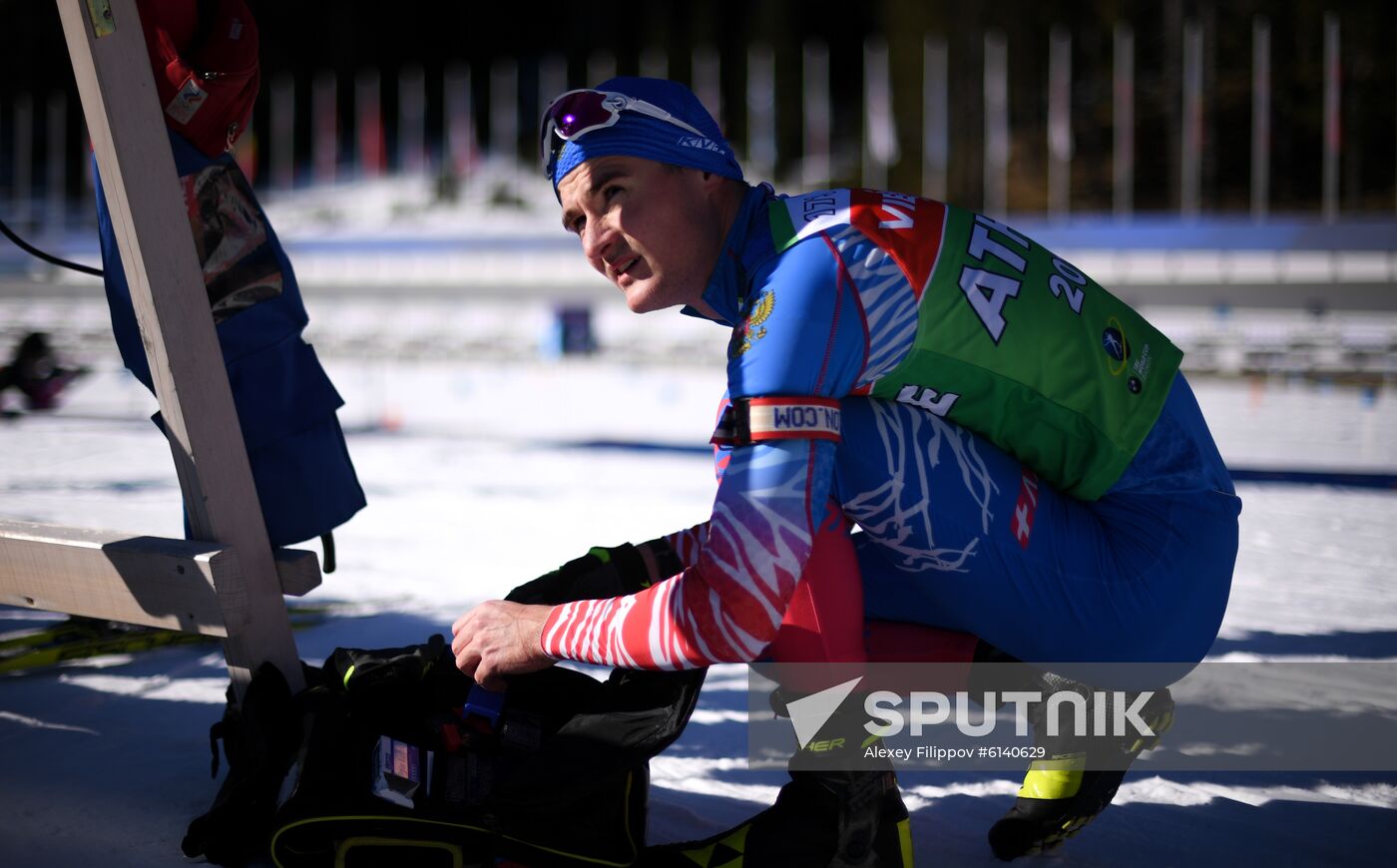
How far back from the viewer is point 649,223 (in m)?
1.44

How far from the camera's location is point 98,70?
158cm

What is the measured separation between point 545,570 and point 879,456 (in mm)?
2068

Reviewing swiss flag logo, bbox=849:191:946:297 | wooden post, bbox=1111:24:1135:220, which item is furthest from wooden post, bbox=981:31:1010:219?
swiss flag logo, bbox=849:191:946:297

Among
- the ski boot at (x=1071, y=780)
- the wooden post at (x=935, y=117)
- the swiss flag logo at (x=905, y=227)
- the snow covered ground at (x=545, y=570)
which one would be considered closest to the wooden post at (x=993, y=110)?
the wooden post at (x=935, y=117)

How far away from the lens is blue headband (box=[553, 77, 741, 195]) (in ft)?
4.61

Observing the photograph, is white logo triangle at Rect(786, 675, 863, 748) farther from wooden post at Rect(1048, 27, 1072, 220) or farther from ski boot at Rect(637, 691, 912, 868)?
wooden post at Rect(1048, 27, 1072, 220)

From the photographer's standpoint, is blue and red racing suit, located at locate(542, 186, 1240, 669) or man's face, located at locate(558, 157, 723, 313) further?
man's face, located at locate(558, 157, 723, 313)

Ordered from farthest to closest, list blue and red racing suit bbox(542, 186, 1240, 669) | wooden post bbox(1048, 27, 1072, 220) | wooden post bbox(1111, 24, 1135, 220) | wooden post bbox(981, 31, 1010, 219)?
1. wooden post bbox(981, 31, 1010, 219)
2. wooden post bbox(1111, 24, 1135, 220)
3. wooden post bbox(1048, 27, 1072, 220)
4. blue and red racing suit bbox(542, 186, 1240, 669)

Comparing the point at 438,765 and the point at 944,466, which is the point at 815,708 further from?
the point at 438,765

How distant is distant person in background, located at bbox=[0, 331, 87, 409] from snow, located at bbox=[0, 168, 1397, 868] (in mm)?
188

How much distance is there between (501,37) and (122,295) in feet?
108

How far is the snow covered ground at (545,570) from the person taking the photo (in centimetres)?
172

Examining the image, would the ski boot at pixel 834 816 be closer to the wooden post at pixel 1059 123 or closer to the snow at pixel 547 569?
the snow at pixel 547 569

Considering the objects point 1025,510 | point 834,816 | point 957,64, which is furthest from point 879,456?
point 957,64
